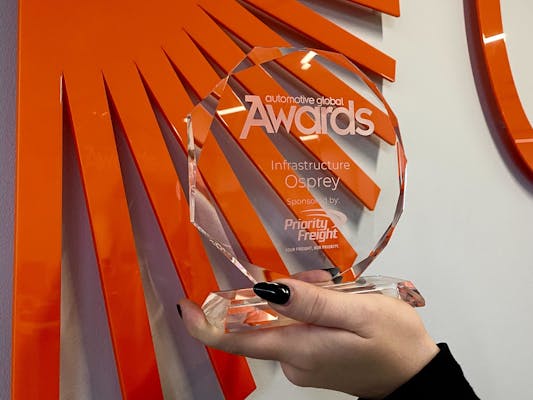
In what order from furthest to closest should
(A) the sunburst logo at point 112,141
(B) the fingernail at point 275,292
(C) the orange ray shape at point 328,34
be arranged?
1. (C) the orange ray shape at point 328,34
2. (A) the sunburst logo at point 112,141
3. (B) the fingernail at point 275,292

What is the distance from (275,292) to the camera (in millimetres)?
444

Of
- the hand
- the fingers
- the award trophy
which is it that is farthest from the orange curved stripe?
the fingers

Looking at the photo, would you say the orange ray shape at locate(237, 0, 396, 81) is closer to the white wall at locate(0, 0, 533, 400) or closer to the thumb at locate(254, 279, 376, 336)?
the white wall at locate(0, 0, 533, 400)

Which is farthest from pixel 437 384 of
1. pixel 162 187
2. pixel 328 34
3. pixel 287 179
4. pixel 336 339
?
pixel 328 34

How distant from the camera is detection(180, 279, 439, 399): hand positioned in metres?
0.46

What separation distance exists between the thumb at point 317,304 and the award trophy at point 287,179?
48 mm

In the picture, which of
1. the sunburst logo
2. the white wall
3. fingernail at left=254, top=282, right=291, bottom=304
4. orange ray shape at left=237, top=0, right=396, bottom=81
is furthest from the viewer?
the white wall

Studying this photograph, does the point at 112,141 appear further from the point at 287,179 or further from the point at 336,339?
the point at 336,339

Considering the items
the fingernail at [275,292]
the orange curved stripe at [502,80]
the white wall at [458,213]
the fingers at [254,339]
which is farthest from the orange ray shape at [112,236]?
the orange curved stripe at [502,80]

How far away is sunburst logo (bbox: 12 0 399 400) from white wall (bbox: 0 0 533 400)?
255mm

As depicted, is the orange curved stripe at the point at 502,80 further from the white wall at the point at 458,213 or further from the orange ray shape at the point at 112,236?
the orange ray shape at the point at 112,236

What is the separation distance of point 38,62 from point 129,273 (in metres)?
0.26

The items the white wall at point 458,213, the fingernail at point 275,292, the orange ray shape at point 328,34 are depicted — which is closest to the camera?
the fingernail at point 275,292

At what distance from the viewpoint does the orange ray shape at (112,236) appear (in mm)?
580
